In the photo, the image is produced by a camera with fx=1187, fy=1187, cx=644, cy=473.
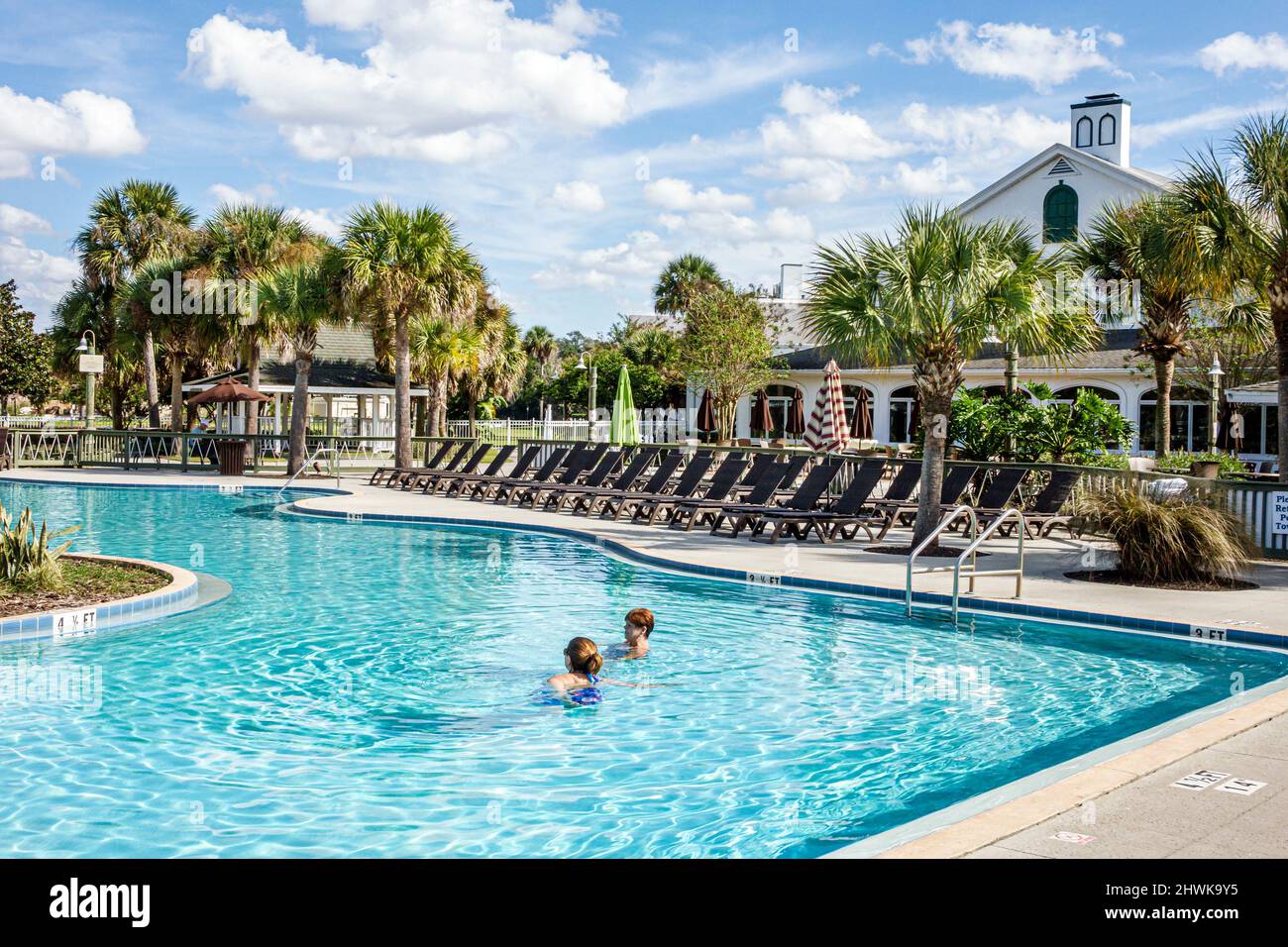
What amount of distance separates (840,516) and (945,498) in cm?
142

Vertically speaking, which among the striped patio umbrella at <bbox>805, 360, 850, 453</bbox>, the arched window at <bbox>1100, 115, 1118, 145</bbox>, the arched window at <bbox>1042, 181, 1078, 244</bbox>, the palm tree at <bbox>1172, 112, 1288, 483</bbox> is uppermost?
the arched window at <bbox>1100, 115, 1118, 145</bbox>

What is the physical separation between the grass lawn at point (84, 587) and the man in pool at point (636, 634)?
4614 millimetres

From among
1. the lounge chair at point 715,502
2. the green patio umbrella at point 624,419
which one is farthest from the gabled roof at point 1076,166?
the lounge chair at point 715,502

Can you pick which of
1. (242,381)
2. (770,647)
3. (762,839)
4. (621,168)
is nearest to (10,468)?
(242,381)

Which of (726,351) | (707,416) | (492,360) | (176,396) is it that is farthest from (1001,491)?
(176,396)

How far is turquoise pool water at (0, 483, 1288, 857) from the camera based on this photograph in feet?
18.9

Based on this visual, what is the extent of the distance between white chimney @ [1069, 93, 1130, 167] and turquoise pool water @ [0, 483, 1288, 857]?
3194 centimetres

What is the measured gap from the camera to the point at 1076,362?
97.8 feet

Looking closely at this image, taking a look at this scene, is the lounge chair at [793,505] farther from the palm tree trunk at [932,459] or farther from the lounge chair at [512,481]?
the lounge chair at [512,481]

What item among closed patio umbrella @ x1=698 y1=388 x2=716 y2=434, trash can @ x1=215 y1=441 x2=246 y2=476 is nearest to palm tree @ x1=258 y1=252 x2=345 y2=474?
trash can @ x1=215 y1=441 x2=246 y2=476

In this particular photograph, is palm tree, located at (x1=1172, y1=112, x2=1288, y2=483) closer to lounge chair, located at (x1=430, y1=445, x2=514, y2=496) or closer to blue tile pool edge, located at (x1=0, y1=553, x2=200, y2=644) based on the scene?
blue tile pool edge, located at (x1=0, y1=553, x2=200, y2=644)

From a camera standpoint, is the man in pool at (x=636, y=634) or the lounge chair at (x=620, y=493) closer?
the man in pool at (x=636, y=634)

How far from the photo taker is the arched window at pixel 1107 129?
38.4 metres
